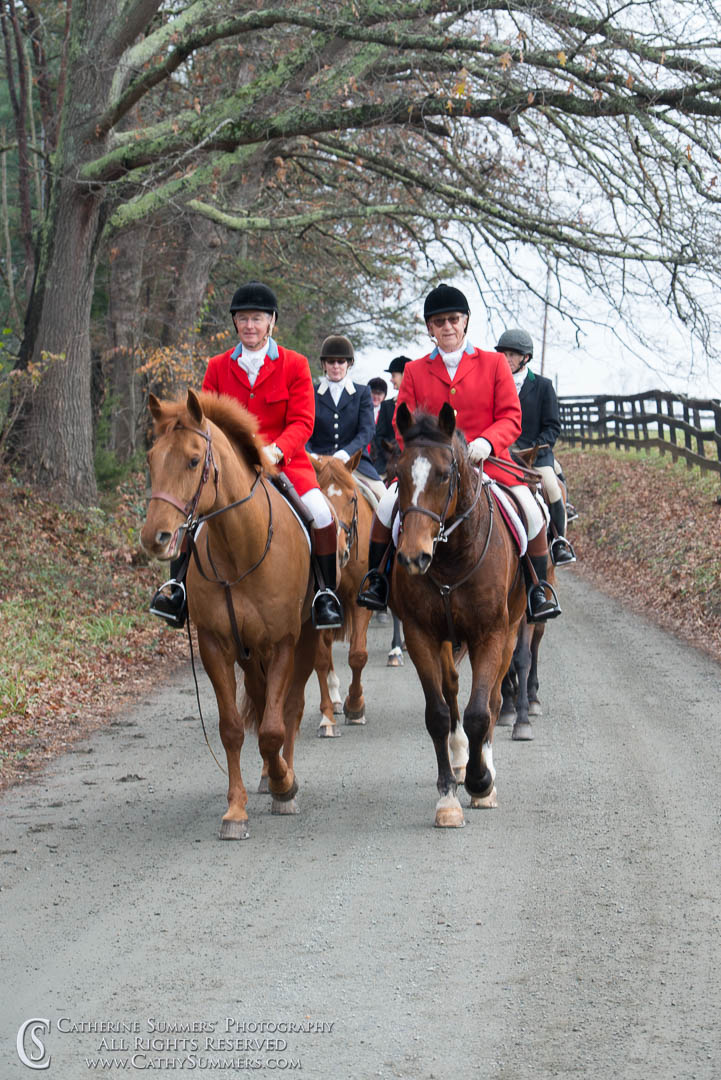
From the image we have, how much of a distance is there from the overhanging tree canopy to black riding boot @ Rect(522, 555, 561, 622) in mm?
7329

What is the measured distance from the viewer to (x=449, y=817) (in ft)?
23.0

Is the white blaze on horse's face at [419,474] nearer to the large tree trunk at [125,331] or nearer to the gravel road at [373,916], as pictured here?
the gravel road at [373,916]

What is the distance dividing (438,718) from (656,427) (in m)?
27.7

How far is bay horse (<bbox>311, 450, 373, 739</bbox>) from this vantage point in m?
9.88

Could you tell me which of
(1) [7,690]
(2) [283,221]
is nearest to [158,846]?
(1) [7,690]

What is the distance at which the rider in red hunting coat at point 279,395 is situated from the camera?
307 inches

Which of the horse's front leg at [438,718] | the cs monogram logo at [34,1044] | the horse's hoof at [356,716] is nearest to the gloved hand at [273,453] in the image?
the horse's front leg at [438,718]

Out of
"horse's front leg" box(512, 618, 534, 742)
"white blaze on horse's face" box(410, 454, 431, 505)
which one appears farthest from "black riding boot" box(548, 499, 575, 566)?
"white blaze on horse's face" box(410, 454, 431, 505)

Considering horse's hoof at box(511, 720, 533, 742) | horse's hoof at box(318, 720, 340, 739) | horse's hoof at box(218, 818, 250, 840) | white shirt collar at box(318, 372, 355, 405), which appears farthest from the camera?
white shirt collar at box(318, 372, 355, 405)

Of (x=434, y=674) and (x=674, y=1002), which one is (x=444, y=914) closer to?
(x=674, y=1002)

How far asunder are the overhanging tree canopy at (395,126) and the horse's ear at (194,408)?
845 centimetres

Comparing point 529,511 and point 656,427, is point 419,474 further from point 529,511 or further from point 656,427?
point 656,427

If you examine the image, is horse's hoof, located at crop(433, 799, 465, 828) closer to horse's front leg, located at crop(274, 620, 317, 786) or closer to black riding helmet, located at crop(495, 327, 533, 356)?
horse's front leg, located at crop(274, 620, 317, 786)

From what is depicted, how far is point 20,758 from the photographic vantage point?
903 centimetres
